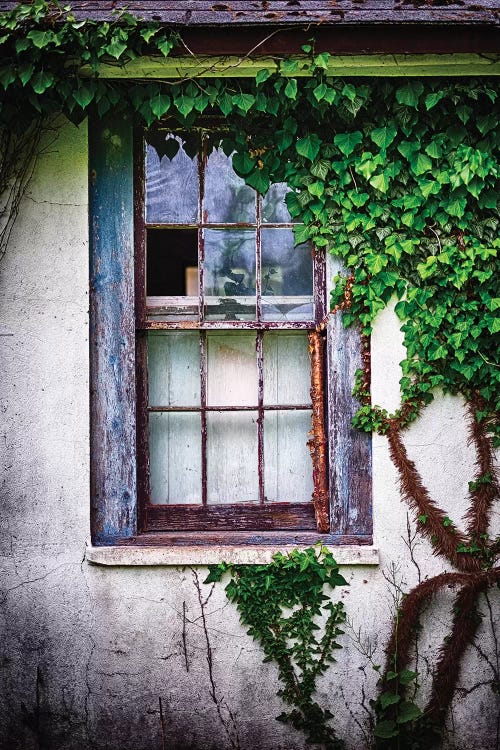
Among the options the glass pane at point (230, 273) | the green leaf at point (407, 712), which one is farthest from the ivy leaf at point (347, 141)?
the green leaf at point (407, 712)

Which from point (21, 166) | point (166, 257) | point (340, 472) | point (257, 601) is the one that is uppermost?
point (21, 166)

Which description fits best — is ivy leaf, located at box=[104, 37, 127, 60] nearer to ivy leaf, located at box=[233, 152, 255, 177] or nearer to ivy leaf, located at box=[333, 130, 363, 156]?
ivy leaf, located at box=[233, 152, 255, 177]

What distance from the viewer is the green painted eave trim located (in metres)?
3.27

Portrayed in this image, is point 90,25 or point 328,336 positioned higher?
point 90,25

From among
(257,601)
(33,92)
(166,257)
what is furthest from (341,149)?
(257,601)

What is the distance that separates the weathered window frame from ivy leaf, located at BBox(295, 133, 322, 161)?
0.55 meters

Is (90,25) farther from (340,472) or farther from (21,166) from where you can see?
(340,472)

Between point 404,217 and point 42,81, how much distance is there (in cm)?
179

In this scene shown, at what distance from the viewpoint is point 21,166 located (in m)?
3.56

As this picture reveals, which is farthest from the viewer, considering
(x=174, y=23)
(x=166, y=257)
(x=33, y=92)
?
(x=166, y=257)

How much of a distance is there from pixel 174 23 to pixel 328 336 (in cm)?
162

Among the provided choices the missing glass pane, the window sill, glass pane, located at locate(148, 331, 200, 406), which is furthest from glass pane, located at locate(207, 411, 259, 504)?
the missing glass pane

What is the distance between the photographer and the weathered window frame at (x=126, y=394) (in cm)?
364

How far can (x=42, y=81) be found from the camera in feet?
10.3
